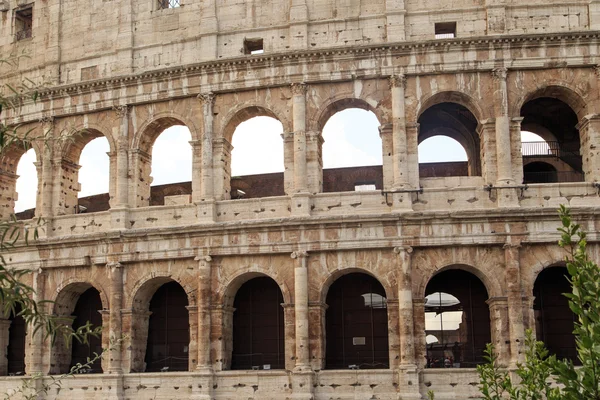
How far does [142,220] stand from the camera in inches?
837

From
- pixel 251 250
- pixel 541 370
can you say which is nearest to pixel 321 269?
pixel 251 250

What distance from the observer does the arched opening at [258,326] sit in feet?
67.9

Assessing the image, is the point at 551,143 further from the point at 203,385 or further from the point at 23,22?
the point at 23,22

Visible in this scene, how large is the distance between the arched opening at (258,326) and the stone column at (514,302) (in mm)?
5776

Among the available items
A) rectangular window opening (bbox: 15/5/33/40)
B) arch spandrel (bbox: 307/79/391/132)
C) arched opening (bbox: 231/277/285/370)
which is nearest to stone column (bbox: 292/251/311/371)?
arched opening (bbox: 231/277/285/370)

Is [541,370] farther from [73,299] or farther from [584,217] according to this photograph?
[73,299]

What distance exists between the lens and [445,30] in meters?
20.9

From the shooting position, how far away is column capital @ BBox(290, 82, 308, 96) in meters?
20.5

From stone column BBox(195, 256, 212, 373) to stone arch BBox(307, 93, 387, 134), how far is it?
14.3ft

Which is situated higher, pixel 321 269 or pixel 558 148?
pixel 558 148

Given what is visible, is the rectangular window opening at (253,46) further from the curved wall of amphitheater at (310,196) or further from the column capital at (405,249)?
the column capital at (405,249)

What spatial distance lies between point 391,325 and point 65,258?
29.6 feet

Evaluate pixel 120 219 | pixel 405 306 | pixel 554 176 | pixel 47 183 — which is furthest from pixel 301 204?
pixel 554 176

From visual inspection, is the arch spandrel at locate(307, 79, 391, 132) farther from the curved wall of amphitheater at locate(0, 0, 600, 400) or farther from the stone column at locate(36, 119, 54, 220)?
the stone column at locate(36, 119, 54, 220)
